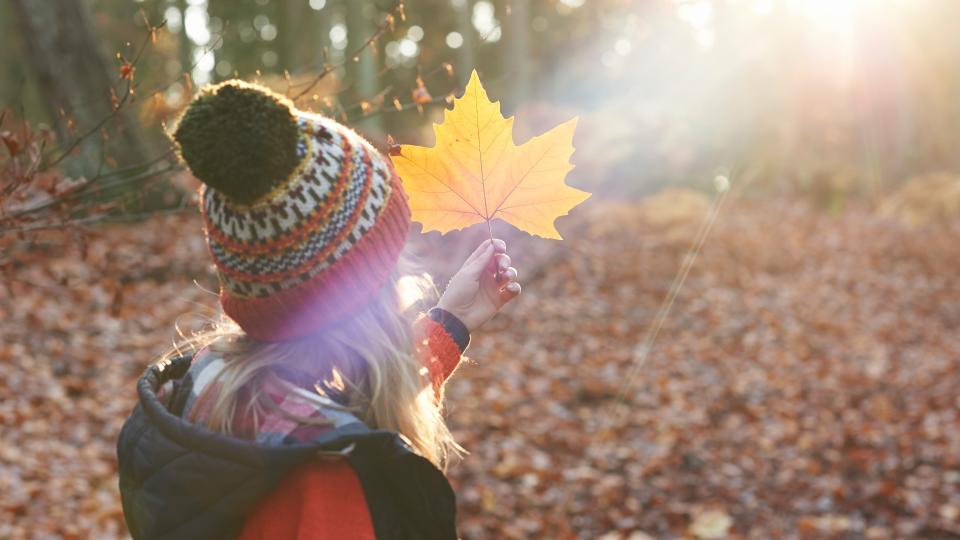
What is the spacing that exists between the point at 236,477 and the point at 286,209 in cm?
48

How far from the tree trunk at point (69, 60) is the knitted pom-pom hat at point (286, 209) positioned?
586cm

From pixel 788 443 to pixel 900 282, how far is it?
4982 millimetres

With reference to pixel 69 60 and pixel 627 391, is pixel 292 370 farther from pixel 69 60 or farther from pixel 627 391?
pixel 69 60

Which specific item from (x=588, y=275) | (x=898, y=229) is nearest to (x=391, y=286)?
(x=588, y=275)

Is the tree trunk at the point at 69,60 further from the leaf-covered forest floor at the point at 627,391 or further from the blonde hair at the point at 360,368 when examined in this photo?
the blonde hair at the point at 360,368

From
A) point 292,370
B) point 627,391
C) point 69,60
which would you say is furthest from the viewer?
point 69,60

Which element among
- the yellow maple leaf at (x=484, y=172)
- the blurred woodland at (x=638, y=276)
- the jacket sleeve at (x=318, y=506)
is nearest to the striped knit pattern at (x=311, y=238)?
the yellow maple leaf at (x=484, y=172)

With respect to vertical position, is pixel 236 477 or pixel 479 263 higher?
pixel 479 263

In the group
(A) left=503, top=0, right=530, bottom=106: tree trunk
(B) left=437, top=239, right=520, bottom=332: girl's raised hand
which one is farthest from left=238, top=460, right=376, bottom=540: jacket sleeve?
(A) left=503, top=0, right=530, bottom=106: tree trunk

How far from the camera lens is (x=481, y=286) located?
1855mm

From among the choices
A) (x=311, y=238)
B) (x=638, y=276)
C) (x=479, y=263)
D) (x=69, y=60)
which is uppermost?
(x=311, y=238)

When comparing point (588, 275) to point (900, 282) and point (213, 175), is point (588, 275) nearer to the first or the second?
point (900, 282)

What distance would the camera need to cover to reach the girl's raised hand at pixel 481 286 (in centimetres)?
175

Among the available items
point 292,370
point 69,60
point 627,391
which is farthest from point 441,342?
point 69,60
